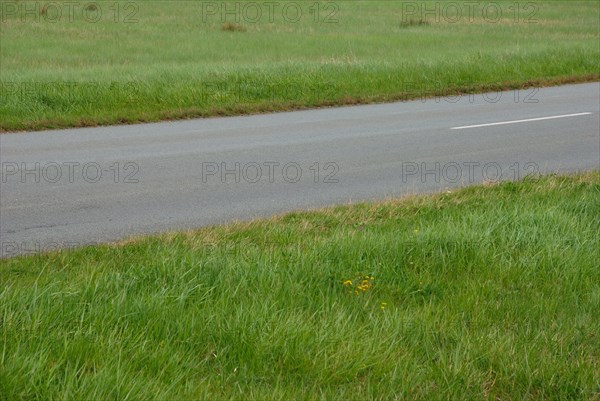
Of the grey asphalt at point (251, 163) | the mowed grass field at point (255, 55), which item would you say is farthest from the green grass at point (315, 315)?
the mowed grass field at point (255, 55)

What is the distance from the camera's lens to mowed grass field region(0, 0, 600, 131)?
46.9ft

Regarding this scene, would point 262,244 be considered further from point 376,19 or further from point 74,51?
point 376,19

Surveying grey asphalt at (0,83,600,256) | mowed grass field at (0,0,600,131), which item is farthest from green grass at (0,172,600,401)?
mowed grass field at (0,0,600,131)

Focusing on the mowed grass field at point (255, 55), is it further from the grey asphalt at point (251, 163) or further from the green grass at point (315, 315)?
the green grass at point (315, 315)

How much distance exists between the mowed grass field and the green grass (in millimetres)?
7257

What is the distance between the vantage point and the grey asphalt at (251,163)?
8.27m

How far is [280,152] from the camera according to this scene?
437 inches

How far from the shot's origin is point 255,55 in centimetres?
2112

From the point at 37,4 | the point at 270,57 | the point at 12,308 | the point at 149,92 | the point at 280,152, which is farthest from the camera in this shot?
the point at 37,4

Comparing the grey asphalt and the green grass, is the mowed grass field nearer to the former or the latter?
the grey asphalt

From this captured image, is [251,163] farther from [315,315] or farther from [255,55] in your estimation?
[255,55]

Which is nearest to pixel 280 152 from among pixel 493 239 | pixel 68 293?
pixel 493 239

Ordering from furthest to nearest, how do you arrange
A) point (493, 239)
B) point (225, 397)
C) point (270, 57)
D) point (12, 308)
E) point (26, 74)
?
point (270, 57) < point (26, 74) < point (493, 239) < point (12, 308) < point (225, 397)

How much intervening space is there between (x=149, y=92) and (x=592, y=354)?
1059cm
